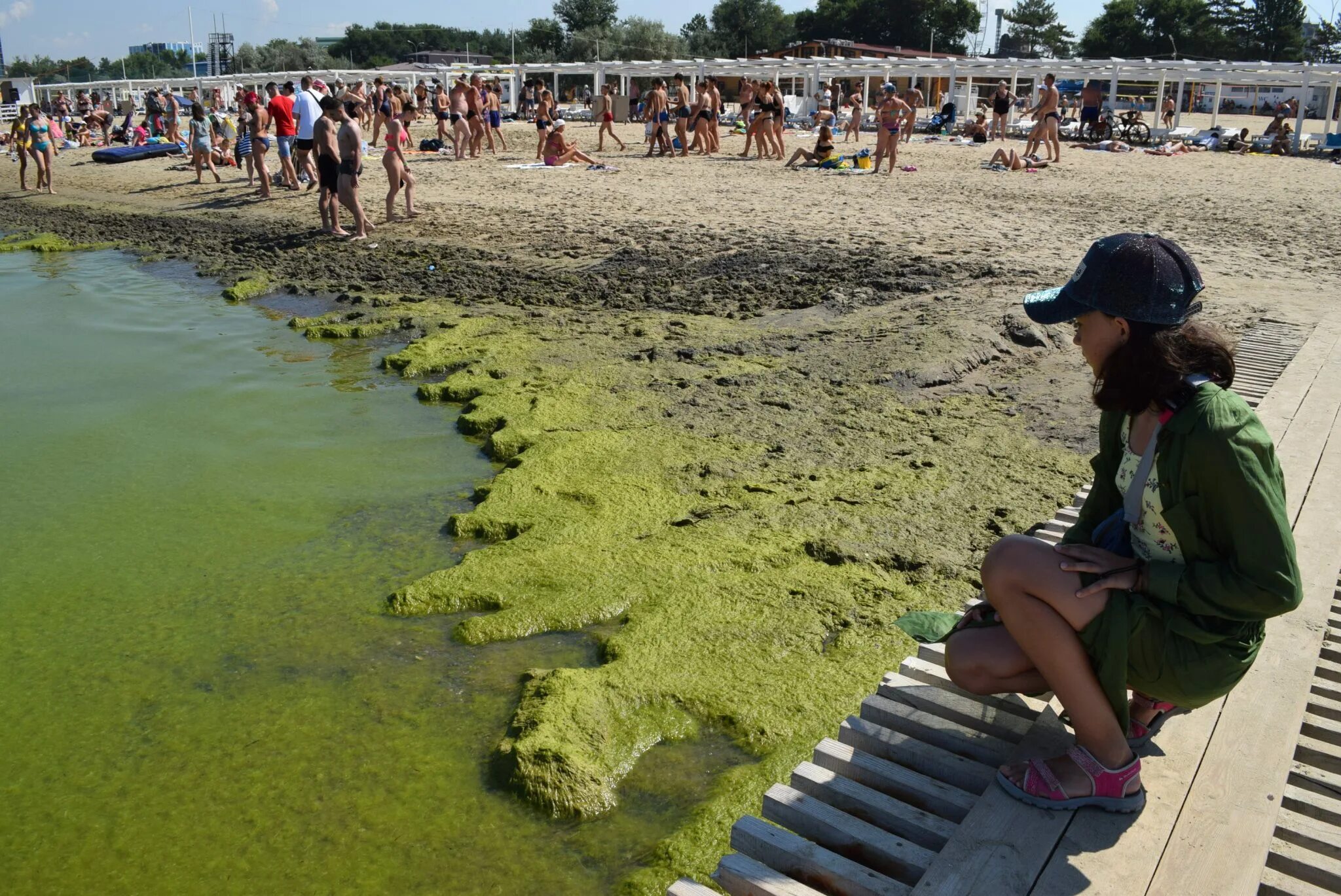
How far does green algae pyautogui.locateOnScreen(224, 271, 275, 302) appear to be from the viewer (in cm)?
1072

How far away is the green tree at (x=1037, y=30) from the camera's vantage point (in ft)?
292

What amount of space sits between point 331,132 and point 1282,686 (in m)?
12.1

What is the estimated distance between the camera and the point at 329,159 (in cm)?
1261

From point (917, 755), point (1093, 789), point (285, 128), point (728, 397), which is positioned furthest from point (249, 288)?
point (1093, 789)

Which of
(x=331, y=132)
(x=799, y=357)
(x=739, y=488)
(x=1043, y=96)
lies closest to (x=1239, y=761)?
(x=739, y=488)

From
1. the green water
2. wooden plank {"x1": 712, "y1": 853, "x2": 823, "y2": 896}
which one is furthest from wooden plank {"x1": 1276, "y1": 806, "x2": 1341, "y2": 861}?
the green water

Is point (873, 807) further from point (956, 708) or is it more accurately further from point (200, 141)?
point (200, 141)

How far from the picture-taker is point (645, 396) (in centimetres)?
676

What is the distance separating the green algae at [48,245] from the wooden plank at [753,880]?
583 inches

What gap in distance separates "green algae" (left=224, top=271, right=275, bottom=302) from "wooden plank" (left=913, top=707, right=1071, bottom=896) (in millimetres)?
10030

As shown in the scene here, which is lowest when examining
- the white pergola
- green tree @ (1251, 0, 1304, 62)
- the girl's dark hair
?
the girl's dark hair

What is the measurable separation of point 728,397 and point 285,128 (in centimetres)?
1220

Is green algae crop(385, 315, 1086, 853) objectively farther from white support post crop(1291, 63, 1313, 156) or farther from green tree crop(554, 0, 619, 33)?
green tree crop(554, 0, 619, 33)

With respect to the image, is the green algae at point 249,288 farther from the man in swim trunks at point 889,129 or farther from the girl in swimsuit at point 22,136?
the girl in swimsuit at point 22,136
